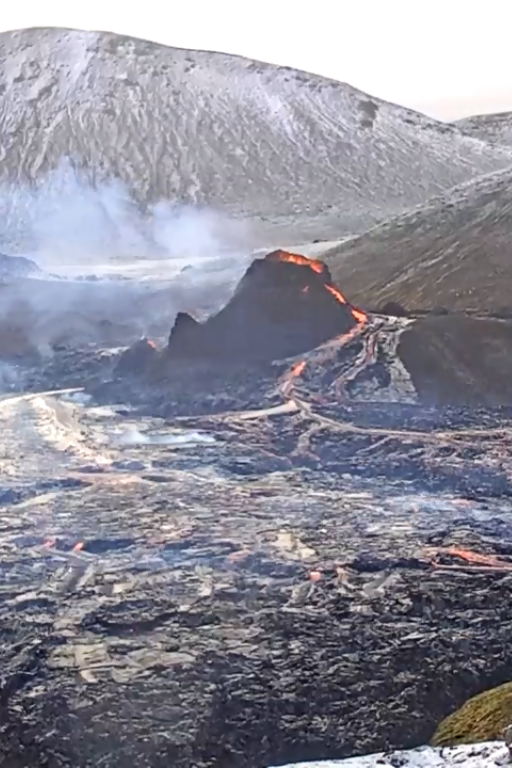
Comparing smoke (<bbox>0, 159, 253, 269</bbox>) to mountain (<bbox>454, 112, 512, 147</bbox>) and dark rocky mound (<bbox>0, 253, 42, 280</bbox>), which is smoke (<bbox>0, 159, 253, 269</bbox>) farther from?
mountain (<bbox>454, 112, 512, 147</bbox>)

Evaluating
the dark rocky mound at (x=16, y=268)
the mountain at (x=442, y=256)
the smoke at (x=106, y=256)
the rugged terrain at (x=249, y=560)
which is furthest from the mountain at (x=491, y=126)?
the rugged terrain at (x=249, y=560)

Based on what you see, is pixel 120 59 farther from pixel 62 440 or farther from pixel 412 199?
pixel 62 440

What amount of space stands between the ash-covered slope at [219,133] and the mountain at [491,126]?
2195 centimetres

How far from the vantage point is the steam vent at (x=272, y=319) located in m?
21.9

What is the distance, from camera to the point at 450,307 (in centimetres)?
2752

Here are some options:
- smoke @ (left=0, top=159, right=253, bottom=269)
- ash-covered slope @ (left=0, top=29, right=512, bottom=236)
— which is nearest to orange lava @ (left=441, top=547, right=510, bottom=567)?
smoke @ (left=0, top=159, right=253, bottom=269)

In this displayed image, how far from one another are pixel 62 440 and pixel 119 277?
821 inches

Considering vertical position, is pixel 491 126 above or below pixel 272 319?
above

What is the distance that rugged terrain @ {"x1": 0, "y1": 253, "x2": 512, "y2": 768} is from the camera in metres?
9.01

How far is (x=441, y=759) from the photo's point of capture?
22.8 feet

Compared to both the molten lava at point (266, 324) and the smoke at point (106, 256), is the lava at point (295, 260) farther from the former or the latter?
the smoke at point (106, 256)

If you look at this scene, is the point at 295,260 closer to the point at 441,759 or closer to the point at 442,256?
the point at 442,256

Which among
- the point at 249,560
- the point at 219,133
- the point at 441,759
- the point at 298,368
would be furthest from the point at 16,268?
the point at 219,133

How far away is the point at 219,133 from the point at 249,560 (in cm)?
6288
